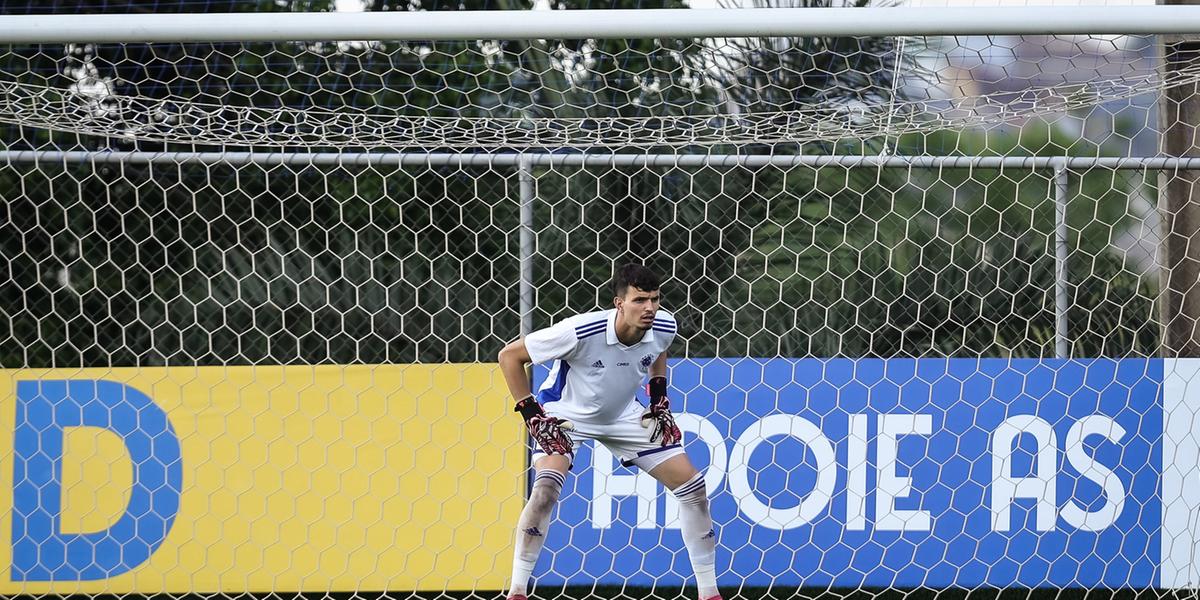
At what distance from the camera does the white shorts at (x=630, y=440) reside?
12.3ft

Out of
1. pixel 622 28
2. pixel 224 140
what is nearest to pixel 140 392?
pixel 224 140

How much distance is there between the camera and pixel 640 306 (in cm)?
355

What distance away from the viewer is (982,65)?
14.0 ft

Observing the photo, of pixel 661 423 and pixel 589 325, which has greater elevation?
pixel 589 325

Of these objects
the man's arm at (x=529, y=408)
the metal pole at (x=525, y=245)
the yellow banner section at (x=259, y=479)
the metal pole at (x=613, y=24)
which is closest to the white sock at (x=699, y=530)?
the man's arm at (x=529, y=408)

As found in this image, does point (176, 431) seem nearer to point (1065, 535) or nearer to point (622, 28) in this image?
point (622, 28)

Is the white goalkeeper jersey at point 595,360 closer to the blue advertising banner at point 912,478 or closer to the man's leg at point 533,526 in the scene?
the man's leg at point 533,526

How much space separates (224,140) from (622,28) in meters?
1.48

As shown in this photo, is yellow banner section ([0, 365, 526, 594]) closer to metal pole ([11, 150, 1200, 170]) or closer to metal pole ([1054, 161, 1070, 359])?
metal pole ([11, 150, 1200, 170])

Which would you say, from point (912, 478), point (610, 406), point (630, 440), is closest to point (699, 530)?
point (630, 440)

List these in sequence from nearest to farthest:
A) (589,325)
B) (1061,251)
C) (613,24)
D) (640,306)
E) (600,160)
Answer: (613,24) → (640,306) → (589,325) → (600,160) → (1061,251)

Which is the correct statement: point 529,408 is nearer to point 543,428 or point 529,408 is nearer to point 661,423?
point 543,428

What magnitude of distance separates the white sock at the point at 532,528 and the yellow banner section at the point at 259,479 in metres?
0.56

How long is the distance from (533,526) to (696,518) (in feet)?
1.71
